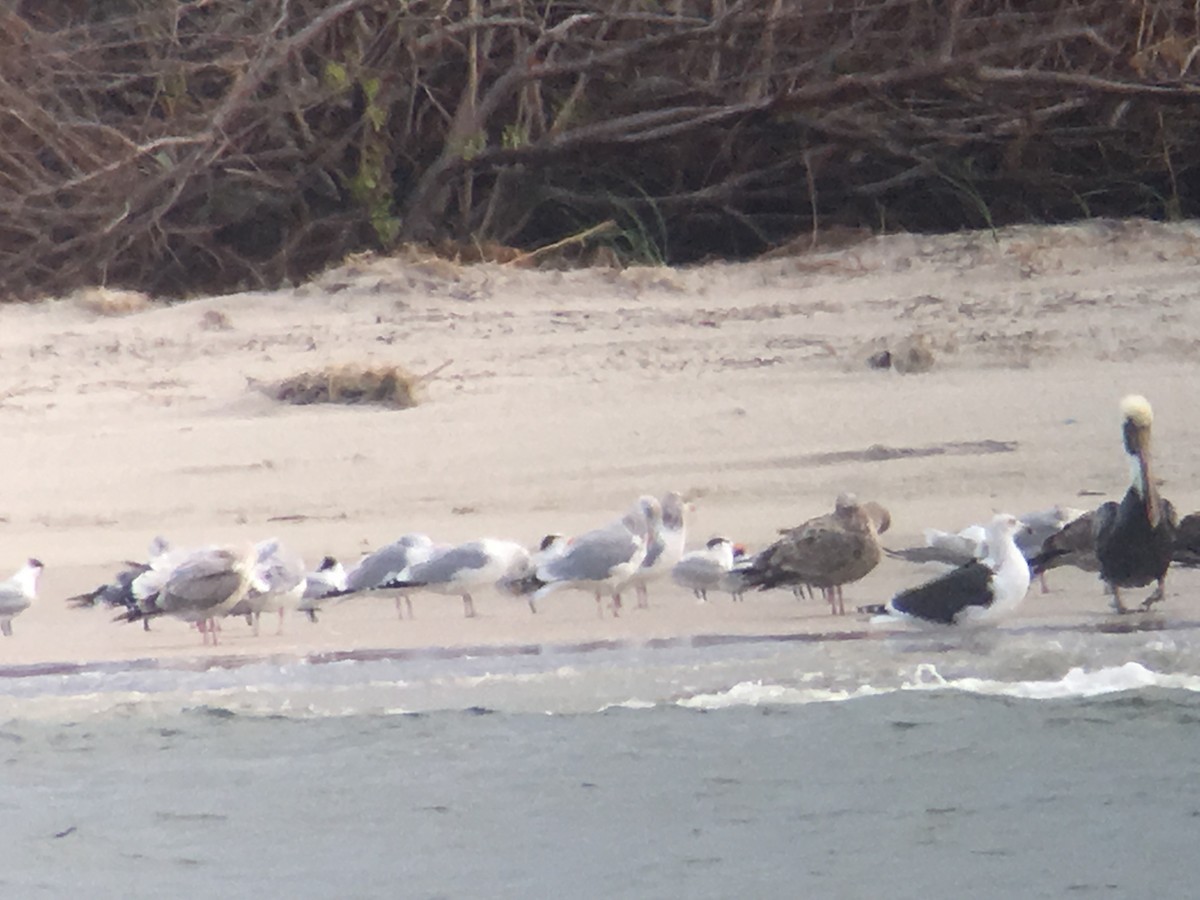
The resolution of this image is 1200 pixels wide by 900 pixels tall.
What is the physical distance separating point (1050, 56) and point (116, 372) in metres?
4.25

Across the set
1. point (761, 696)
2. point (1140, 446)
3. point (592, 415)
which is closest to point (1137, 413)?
point (1140, 446)

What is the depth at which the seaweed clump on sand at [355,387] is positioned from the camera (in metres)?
8.31

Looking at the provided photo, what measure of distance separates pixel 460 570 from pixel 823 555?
1.07 meters

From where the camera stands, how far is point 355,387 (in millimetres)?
8352

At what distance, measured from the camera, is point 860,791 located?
5.89 meters

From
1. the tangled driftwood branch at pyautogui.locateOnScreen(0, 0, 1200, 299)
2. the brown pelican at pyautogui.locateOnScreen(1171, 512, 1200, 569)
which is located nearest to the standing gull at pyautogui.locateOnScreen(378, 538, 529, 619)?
the brown pelican at pyautogui.locateOnScreen(1171, 512, 1200, 569)

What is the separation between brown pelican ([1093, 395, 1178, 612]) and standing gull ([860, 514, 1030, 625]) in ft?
0.81

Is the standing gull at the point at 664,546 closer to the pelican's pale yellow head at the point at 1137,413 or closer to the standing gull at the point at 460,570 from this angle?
the standing gull at the point at 460,570

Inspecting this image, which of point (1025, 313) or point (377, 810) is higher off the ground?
point (1025, 313)

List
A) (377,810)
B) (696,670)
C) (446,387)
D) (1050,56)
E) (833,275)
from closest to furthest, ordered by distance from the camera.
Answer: (377,810), (696,670), (446,387), (833,275), (1050,56)

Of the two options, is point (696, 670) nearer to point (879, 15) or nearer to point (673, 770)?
point (673, 770)

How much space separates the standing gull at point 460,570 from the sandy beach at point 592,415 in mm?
146

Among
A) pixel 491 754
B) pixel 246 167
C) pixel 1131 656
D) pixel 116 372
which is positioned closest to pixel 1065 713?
pixel 1131 656

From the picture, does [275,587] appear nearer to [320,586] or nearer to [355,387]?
[320,586]
